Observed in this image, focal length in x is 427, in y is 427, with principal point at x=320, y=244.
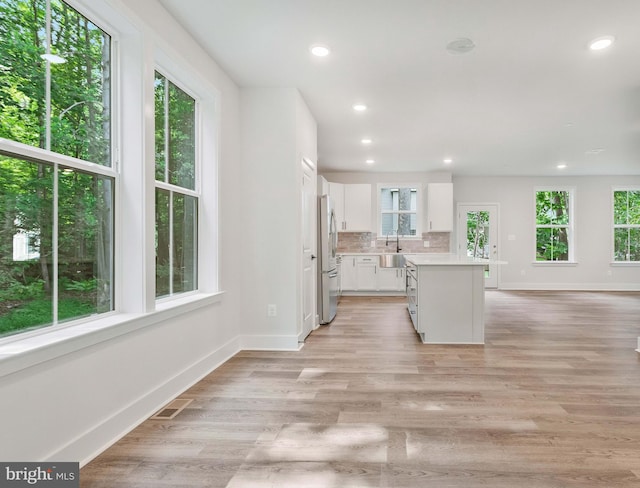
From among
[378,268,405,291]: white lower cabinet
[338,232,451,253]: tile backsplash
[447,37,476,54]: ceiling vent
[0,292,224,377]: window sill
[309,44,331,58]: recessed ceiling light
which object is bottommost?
[378,268,405,291]: white lower cabinet

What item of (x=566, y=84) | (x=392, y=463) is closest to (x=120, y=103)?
(x=392, y=463)

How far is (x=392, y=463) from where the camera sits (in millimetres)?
1987

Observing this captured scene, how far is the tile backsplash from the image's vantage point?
9.06m

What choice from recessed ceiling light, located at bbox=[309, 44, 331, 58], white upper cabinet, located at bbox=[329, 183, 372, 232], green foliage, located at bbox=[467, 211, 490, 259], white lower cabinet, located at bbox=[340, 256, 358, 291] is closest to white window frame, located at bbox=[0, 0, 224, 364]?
recessed ceiling light, located at bbox=[309, 44, 331, 58]

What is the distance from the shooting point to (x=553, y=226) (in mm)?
9766

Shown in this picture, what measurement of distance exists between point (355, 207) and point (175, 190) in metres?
6.04

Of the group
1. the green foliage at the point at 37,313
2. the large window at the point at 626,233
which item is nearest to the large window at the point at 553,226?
the large window at the point at 626,233

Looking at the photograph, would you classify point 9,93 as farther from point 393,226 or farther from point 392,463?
point 393,226

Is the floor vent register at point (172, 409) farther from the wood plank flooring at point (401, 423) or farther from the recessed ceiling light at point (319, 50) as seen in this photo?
the recessed ceiling light at point (319, 50)

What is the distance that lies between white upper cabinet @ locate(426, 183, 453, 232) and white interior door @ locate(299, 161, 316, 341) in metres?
4.16

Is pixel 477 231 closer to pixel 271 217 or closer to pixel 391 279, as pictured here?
pixel 391 279

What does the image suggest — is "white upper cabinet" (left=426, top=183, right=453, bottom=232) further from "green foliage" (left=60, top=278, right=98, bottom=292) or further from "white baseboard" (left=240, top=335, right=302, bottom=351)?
"green foliage" (left=60, top=278, right=98, bottom=292)

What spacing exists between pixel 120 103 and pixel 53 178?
74 centimetres

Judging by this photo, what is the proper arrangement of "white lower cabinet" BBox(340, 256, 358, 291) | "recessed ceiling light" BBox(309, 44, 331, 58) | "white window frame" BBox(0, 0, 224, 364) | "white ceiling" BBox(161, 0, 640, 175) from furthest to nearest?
"white lower cabinet" BBox(340, 256, 358, 291)
"recessed ceiling light" BBox(309, 44, 331, 58)
"white ceiling" BBox(161, 0, 640, 175)
"white window frame" BBox(0, 0, 224, 364)
